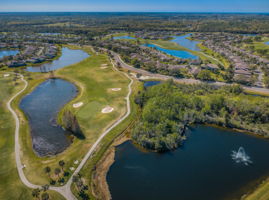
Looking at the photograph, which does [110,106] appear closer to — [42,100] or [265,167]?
[42,100]

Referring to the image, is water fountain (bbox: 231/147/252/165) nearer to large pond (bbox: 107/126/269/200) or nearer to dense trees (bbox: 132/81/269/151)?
large pond (bbox: 107/126/269/200)

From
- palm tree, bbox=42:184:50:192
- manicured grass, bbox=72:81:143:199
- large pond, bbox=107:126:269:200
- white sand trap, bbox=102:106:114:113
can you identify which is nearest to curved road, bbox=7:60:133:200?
palm tree, bbox=42:184:50:192

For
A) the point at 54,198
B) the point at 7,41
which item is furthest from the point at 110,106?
the point at 7,41

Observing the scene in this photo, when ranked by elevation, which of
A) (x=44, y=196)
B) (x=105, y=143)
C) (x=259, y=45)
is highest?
(x=259, y=45)

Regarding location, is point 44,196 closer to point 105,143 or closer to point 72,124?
point 105,143

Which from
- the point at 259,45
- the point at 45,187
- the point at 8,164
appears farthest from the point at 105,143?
the point at 259,45

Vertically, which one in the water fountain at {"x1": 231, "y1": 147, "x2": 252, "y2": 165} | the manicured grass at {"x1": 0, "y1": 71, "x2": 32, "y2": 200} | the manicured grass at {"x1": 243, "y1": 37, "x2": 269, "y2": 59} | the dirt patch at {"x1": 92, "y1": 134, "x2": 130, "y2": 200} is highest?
the manicured grass at {"x1": 243, "y1": 37, "x2": 269, "y2": 59}
